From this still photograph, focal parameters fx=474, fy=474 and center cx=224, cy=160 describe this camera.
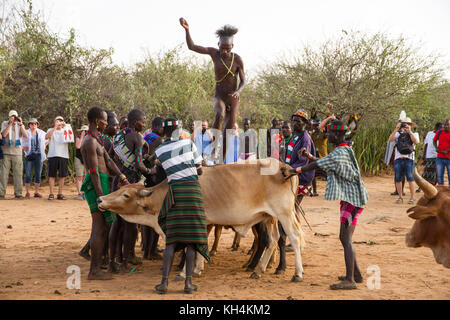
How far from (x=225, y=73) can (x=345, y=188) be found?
3.02 metres

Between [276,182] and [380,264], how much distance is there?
2127 millimetres

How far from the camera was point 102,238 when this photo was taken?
615 centimetres

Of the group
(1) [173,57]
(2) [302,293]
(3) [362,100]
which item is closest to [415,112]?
(3) [362,100]

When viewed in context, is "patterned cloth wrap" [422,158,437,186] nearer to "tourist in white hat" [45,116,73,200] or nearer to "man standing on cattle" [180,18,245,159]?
"man standing on cattle" [180,18,245,159]

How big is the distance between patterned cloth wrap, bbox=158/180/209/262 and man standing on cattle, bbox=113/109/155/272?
1137 mm

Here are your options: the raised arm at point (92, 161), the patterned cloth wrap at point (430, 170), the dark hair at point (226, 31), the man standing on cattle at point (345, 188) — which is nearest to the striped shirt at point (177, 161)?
the raised arm at point (92, 161)

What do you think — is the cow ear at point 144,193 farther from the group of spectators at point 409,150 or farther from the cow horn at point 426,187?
the group of spectators at point 409,150

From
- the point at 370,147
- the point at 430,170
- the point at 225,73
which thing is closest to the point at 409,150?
the point at 430,170

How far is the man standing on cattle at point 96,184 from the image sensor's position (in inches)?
239

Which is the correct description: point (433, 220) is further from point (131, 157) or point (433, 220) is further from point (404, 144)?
point (404, 144)

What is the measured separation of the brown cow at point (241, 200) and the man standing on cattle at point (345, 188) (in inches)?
30.2

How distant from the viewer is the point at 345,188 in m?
5.82

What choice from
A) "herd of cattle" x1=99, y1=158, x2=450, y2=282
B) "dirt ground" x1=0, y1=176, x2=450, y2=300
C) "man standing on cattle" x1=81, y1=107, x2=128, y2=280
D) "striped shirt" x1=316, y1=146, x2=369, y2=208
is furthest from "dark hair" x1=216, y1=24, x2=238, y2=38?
"dirt ground" x1=0, y1=176, x2=450, y2=300

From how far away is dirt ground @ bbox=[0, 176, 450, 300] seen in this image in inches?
221
